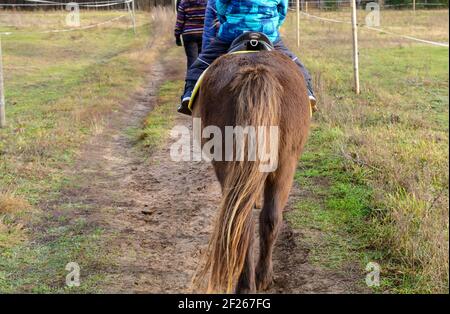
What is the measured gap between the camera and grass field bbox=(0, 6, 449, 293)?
3.89 m

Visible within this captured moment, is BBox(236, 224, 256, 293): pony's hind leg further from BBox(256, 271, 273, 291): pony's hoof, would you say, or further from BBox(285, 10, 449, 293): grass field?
BBox(285, 10, 449, 293): grass field

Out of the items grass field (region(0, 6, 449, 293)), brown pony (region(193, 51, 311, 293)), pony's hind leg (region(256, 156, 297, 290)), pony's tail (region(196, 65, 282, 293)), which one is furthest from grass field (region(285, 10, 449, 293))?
pony's tail (region(196, 65, 282, 293))

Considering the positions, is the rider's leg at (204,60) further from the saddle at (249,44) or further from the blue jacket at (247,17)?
the saddle at (249,44)

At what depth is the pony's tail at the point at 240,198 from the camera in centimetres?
285

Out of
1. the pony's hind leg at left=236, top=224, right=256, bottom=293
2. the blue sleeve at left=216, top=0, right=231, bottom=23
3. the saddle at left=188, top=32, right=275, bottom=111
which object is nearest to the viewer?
the pony's hind leg at left=236, top=224, right=256, bottom=293

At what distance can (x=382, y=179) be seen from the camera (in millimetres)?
5172

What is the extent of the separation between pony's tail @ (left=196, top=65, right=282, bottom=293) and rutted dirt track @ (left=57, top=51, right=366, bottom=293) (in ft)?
2.43

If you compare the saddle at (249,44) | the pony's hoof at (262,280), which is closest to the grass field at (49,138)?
the pony's hoof at (262,280)

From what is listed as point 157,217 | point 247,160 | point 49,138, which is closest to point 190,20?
point 49,138

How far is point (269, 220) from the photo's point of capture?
127 inches

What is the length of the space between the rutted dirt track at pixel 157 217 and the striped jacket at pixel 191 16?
7.20 feet

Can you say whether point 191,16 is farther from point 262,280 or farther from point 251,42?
point 262,280

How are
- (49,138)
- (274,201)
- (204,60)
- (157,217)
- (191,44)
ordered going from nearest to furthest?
(274,201)
(204,60)
(157,217)
(49,138)
(191,44)

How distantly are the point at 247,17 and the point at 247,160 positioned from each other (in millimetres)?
1516
